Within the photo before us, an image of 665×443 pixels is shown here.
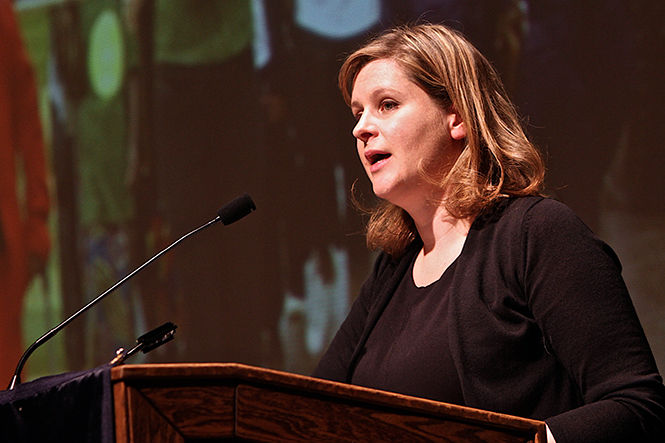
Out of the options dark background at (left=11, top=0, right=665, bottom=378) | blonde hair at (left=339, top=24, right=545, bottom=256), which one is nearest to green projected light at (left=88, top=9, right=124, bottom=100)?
dark background at (left=11, top=0, right=665, bottom=378)

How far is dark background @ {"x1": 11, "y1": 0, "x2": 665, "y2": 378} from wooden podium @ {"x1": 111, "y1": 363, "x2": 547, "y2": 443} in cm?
140

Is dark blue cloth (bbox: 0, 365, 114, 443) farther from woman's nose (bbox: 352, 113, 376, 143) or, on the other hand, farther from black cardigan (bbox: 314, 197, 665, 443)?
woman's nose (bbox: 352, 113, 376, 143)

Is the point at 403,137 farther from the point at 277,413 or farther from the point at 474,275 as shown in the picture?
the point at 277,413

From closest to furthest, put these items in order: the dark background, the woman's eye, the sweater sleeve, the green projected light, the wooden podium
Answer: the wooden podium
the sweater sleeve
the woman's eye
the dark background
the green projected light

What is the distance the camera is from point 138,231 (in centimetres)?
353

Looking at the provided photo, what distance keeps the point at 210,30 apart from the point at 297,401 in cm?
249

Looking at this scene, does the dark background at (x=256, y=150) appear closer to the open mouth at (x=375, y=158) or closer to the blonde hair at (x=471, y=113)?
the blonde hair at (x=471, y=113)

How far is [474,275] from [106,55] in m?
2.50

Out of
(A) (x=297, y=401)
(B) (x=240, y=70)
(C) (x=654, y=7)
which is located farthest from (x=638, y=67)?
(A) (x=297, y=401)

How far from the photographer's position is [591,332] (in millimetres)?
1465

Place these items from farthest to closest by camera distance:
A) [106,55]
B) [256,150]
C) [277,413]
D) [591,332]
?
1. [106,55]
2. [256,150]
3. [591,332]
4. [277,413]

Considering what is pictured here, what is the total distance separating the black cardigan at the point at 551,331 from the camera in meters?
1.41

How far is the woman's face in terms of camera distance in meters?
1.86

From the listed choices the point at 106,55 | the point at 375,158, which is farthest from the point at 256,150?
the point at 375,158
